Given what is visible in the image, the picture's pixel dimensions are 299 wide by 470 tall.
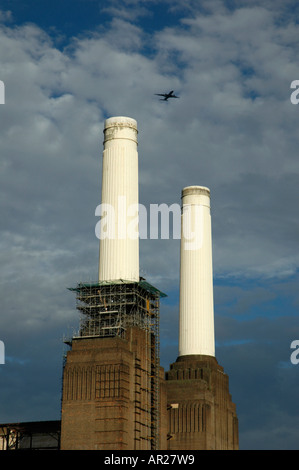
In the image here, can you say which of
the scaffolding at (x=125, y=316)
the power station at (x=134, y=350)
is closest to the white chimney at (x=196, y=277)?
the power station at (x=134, y=350)

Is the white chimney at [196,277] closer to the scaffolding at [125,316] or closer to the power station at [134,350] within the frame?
the power station at [134,350]

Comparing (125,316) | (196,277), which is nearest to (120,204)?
(125,316)

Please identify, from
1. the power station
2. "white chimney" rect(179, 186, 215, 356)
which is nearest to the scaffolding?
the power station

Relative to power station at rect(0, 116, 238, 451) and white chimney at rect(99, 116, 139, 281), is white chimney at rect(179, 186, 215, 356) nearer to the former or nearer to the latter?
power station at rect(0, 116, 238, 451)

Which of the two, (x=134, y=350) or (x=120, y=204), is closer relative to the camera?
(x=134, y=350)

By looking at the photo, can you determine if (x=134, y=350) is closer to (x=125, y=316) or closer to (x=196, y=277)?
(x=125, y=316)
